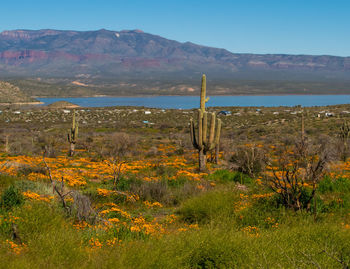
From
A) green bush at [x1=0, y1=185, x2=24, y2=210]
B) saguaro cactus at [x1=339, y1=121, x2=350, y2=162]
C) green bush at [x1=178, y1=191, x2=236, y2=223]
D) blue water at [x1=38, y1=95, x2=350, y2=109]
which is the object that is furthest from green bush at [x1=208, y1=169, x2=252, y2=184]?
blue water at [x1=38, y1=95, x2=350, y2=109]

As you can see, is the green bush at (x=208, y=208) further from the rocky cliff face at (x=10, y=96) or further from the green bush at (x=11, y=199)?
the rocky cliff face at (x=10, y=96)

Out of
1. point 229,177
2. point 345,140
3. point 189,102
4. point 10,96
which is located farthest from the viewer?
point 189,102

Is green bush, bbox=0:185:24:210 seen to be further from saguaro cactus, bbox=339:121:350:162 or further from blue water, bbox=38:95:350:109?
blue water, bbox=38:95:350:109

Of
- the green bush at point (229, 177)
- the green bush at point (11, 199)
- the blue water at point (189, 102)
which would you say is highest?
the green bush at point (11, 199)

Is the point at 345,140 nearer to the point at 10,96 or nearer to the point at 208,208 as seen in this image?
the point at 208,208

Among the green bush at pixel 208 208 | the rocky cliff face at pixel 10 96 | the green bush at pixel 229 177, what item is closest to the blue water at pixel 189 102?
the rocky cliff face at pixel 10 96

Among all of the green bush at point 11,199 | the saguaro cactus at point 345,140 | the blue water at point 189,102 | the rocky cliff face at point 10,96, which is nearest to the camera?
the green bush at point 11,199

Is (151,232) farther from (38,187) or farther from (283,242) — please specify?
(38,187)

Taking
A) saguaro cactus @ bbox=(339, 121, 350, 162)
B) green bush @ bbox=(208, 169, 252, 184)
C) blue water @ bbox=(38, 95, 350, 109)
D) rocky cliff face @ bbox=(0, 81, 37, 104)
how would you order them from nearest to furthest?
green bush @ bbox=(208, 169, 252, 184)
saguaro cactus @ bbox=(339, 121, 350, 162)
rocky cliff face @ bbox=(0, 81, 37, 104)
blue water @ bbox=(38, 95, 350, 109)

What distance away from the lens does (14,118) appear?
6425cm

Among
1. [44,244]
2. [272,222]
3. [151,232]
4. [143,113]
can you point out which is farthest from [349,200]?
[143,113]

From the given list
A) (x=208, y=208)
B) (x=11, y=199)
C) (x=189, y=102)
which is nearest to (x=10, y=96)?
(x=189, y=102)

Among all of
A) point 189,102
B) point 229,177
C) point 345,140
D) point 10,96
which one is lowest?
point 189,102

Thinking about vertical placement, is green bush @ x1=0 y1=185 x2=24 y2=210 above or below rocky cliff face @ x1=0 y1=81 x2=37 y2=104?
above
